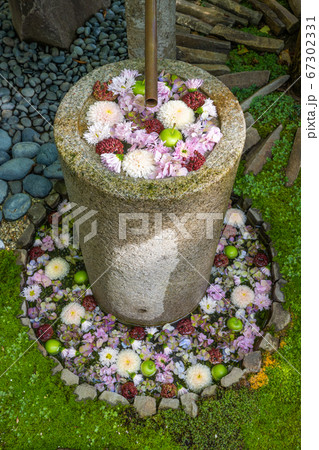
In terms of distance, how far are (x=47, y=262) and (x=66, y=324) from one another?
1.92 ft

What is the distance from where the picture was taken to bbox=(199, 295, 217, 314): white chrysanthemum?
3518 millimetres

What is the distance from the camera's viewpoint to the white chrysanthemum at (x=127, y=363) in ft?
10.5

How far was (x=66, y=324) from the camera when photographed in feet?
11.3

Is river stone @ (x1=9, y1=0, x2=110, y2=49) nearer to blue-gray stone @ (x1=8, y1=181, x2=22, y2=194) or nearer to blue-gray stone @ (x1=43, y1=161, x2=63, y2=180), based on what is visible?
blue-gray stone @ (x1=43, y1=161, x2=63, y2=180)

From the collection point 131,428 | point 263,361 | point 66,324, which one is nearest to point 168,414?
point 131,428

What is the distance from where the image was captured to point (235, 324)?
11.0 feet

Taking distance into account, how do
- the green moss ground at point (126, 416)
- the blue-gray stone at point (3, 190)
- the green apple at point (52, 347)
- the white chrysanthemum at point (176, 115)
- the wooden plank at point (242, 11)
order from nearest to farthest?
the white chrysanthemum at point (176, 115), the green moss ground at point (126, 416), the green apple at point (52, 347), the blue-gray stone at point (3, 190), the wooden plank at point (242, 11)

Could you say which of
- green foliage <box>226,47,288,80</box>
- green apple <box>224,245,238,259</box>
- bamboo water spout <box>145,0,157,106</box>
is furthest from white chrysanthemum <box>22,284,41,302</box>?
green foliage <box>226,47,288,80</box>

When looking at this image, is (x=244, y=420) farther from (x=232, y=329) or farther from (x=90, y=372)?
(x=90, y=372)

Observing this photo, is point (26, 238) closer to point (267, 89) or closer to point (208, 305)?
point (208, 305)

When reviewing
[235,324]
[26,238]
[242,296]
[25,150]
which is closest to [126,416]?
[235,324]

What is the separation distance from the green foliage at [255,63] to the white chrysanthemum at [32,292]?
3083mm

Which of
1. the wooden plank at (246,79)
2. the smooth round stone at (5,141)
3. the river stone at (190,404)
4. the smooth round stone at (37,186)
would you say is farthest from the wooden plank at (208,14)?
the river stone at (190,404)

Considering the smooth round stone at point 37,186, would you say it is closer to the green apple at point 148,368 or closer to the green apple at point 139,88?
the green apple at point 139,88
